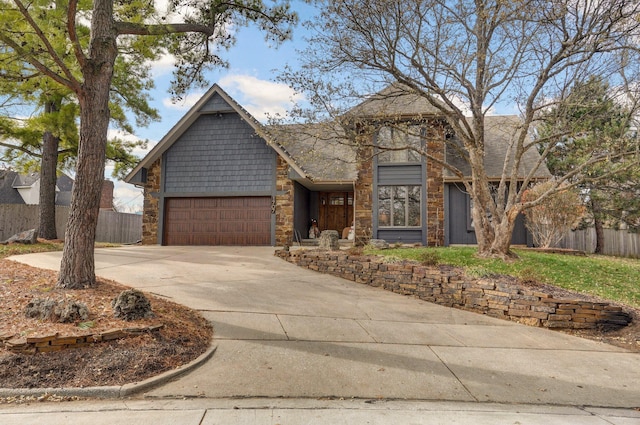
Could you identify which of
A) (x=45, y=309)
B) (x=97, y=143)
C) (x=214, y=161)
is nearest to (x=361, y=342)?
(x=45, y=309)

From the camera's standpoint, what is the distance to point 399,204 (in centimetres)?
1563

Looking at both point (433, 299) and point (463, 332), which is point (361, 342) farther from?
point (433, 299)

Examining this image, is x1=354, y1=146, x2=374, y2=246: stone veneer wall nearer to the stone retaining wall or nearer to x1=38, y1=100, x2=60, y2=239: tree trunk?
the stone retaining wall

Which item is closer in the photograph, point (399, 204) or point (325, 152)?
point (399, 204)

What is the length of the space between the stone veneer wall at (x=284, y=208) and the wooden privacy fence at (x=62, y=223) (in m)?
11.1

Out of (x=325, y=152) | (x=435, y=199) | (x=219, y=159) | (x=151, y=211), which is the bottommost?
(x=151, y=211)

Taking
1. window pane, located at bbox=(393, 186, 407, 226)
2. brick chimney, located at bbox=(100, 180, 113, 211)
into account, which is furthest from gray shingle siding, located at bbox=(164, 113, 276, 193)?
brick chimney, located at bbox=(100, 180, 113, 211)

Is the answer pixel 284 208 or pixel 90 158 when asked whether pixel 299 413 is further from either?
pixel 284 208

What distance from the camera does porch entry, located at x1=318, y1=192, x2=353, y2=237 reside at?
1798 cm

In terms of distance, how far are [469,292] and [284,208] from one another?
8982 mm

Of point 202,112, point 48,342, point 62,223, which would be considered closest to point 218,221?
point 202,112

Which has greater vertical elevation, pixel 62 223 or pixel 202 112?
pixel 202 112

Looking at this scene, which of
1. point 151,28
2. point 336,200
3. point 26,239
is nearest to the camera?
point 151,28

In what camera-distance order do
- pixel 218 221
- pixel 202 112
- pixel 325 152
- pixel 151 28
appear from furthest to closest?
pixel 325 152 < pixel 202 112 < pixel 218 221 < pixel 151 28
